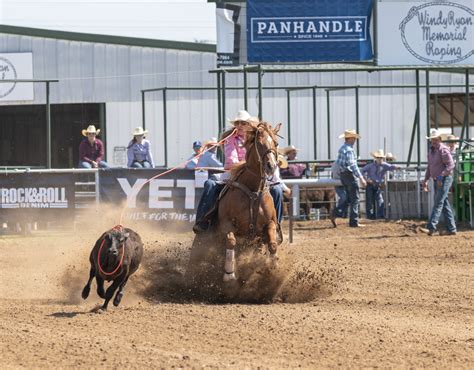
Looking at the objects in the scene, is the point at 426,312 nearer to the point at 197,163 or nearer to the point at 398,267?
the point at 398,267

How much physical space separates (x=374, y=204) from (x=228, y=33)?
516 centimetres

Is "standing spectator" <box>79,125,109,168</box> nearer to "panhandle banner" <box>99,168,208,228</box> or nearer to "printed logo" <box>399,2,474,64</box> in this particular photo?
"panhandle banner" <box>99,168,208,228</box>

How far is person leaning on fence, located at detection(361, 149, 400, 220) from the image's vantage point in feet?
72.1

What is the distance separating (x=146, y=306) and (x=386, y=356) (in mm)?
3291

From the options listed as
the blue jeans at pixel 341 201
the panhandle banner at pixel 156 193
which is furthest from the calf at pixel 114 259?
the blue jeans at pixel 341 201

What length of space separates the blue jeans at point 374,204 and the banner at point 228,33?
4392 millimetres

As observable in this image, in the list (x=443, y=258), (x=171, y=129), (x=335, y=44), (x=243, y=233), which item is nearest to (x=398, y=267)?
(x=443, y=258)

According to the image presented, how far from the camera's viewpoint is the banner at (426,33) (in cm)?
2108

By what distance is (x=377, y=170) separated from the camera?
22141 mm

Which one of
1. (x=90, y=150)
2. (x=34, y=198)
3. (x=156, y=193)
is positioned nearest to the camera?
(x=156, y=193)

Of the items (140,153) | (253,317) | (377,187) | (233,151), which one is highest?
(140,153)

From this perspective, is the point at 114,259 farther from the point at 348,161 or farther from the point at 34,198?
the point at 348,161

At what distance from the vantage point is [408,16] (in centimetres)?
2120

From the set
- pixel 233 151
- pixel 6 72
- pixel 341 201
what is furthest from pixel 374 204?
pixel 6 72
